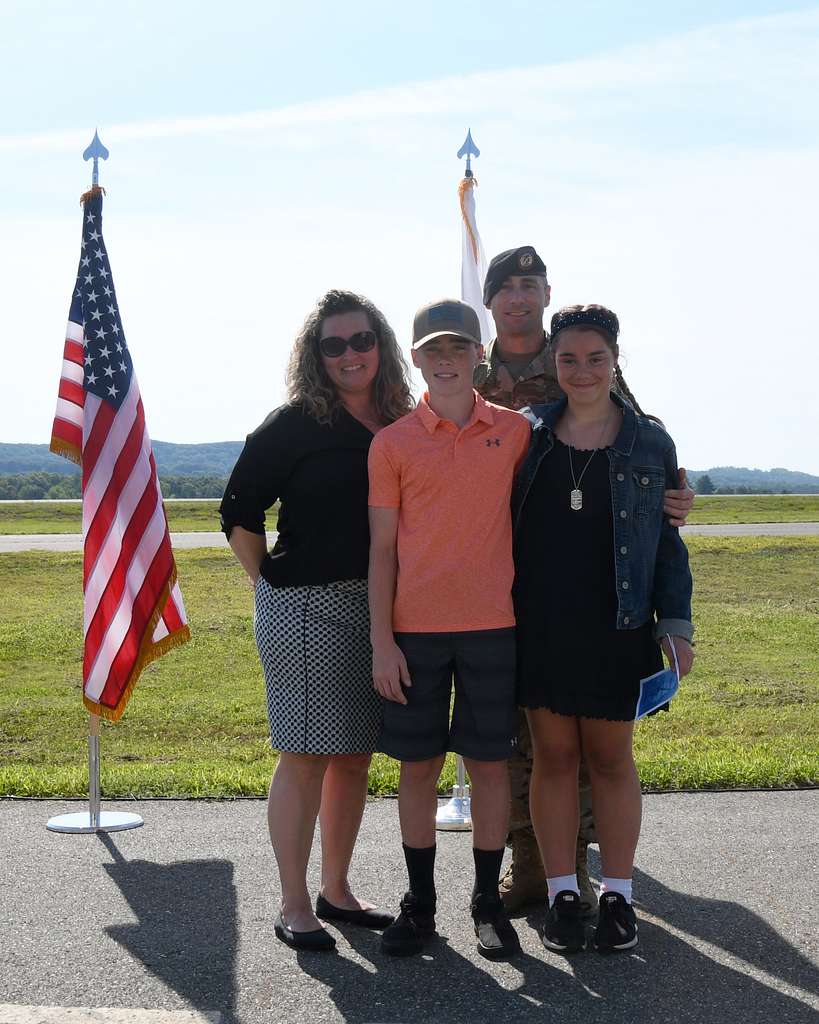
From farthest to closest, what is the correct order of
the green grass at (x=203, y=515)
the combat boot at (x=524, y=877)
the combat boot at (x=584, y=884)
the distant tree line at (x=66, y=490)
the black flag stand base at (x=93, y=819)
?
the distant tree line at (x=66, y=490) < the green grass at (x=203, y=515) < the black flag stand base at (x=93, y=819) < the combat boot at (x=524, y=877) < the combat boot at (x=584, y=884)

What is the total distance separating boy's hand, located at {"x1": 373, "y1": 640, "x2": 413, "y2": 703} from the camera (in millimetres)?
3678

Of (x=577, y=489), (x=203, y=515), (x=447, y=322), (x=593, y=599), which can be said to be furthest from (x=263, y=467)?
(x=203, y=515)

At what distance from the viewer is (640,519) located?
3709mm

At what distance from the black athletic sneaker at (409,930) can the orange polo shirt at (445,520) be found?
0.91 metres

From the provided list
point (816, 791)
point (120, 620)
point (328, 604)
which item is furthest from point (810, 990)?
point (120, 620)

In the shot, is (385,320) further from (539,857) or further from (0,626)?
(0,626)

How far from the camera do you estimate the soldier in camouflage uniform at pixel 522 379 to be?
4.23 metres

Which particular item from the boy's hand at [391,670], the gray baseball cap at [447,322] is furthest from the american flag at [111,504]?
the gray baseball cap at [447,322]

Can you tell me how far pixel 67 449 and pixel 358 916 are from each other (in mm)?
2736

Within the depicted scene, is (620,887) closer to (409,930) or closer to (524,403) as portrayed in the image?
(409,930)

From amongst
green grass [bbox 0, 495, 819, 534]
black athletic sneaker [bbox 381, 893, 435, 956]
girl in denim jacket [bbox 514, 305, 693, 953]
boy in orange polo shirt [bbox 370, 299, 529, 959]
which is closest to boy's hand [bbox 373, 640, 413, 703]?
boy in orange polo shirt [bbox 370, 299, 529, 959]

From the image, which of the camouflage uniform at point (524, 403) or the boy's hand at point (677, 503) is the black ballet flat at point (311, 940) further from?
the boy's hand at point (677, 503)

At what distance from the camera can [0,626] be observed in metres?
13.3

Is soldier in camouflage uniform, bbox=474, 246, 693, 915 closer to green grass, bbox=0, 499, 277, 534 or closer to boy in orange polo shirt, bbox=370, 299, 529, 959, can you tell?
boy in orange polo shirt, bbox=370, 299, 529, 959
